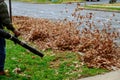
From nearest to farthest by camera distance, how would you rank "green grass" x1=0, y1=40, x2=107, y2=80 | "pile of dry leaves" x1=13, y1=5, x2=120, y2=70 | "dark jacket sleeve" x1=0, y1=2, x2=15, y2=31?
"dark jacket sleeve" x1=0, y1=2, x2=15, y2=31
"green grass" x1=0, y1=40, x2=107, y2=80
"pile of dry leaves" x1=13, y1=5, x2=120, y2=70

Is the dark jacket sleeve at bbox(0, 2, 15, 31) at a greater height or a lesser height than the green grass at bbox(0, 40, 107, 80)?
greater

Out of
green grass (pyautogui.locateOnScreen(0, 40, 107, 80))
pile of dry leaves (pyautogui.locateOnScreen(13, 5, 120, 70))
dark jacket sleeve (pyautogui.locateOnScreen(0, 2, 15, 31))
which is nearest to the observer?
dark jacket sleeve (pyautogui.locateOnScreen(0, 2, 15, 31))

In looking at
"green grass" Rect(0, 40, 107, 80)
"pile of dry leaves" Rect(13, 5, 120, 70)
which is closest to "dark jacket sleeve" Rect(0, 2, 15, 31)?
"green grass" Rect(0, 40, 107, 80)

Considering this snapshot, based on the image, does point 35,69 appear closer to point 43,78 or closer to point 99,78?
point 43,78

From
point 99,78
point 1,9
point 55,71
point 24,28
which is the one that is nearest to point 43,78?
point 55,71

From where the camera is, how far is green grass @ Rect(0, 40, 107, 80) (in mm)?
7797

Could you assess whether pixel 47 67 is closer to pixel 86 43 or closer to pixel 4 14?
pixel 4 14

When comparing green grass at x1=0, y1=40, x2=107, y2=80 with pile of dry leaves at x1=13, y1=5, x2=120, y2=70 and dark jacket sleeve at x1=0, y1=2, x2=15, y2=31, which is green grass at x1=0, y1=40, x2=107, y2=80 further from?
dark jacket sleeve at x1=0, y1=2, x2=15, y2=31

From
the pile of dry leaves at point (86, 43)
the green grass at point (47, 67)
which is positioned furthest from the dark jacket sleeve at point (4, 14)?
the pile of dry leaves at point (86, 43)

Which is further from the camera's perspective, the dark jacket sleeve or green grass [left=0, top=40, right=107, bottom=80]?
green grass [left=0, top=40, right=107, bottom=80]

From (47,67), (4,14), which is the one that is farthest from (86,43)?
(4,14)

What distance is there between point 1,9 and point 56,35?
16.2 feet

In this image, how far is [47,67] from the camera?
28.0 ft

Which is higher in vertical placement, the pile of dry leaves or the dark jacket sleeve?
the dark jacket sleeve
